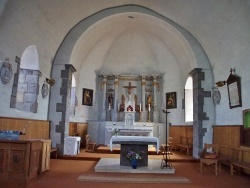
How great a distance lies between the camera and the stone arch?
9.36m

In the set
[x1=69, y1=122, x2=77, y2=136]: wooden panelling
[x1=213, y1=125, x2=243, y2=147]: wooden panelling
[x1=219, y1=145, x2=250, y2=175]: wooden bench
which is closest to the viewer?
[x1=219, y1=145, x2=250, y2=175]: wooden bench

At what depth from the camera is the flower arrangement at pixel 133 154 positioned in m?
6.91

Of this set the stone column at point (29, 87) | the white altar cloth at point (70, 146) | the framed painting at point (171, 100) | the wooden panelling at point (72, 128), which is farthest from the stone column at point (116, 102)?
the stone column at point (29, 87)

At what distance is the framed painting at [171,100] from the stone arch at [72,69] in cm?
248

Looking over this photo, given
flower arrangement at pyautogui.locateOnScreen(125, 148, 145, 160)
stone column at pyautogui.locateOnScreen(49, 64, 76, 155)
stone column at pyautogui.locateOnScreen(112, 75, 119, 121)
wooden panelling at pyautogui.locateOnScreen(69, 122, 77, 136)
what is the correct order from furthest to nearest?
stone column at pyautogui.locateOnScreen(112, 75, 119, 121), wooden panelling at pyautogui.locateOnScreen(69, 122, 77, 136), stone column at pyautogui.locateOnScreen(49, 64, 76, 155), flower arrangement at pyautogui.locateOnScreen(125, 148, 145, 160)

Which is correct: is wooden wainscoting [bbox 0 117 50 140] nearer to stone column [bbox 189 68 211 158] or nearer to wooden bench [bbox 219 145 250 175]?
stone column [bbox 189 68 211 158]

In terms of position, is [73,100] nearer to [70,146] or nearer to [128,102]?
[128,102]

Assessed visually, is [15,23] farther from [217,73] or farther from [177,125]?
[177,125]

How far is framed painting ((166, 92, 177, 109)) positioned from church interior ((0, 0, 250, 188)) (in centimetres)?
5

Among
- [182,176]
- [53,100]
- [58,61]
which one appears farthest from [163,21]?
[182,176]

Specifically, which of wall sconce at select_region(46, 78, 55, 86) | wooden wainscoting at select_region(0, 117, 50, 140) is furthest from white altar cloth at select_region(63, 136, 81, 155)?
wall sconce at select_region(46, 78, 55, 86)

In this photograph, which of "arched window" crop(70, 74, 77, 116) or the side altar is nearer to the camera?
"arched window" crop(70, 74, 77, 116)

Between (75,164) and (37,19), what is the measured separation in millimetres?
4785

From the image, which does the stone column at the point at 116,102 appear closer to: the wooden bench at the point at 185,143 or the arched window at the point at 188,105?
the wooden bench at the point at 185,143
